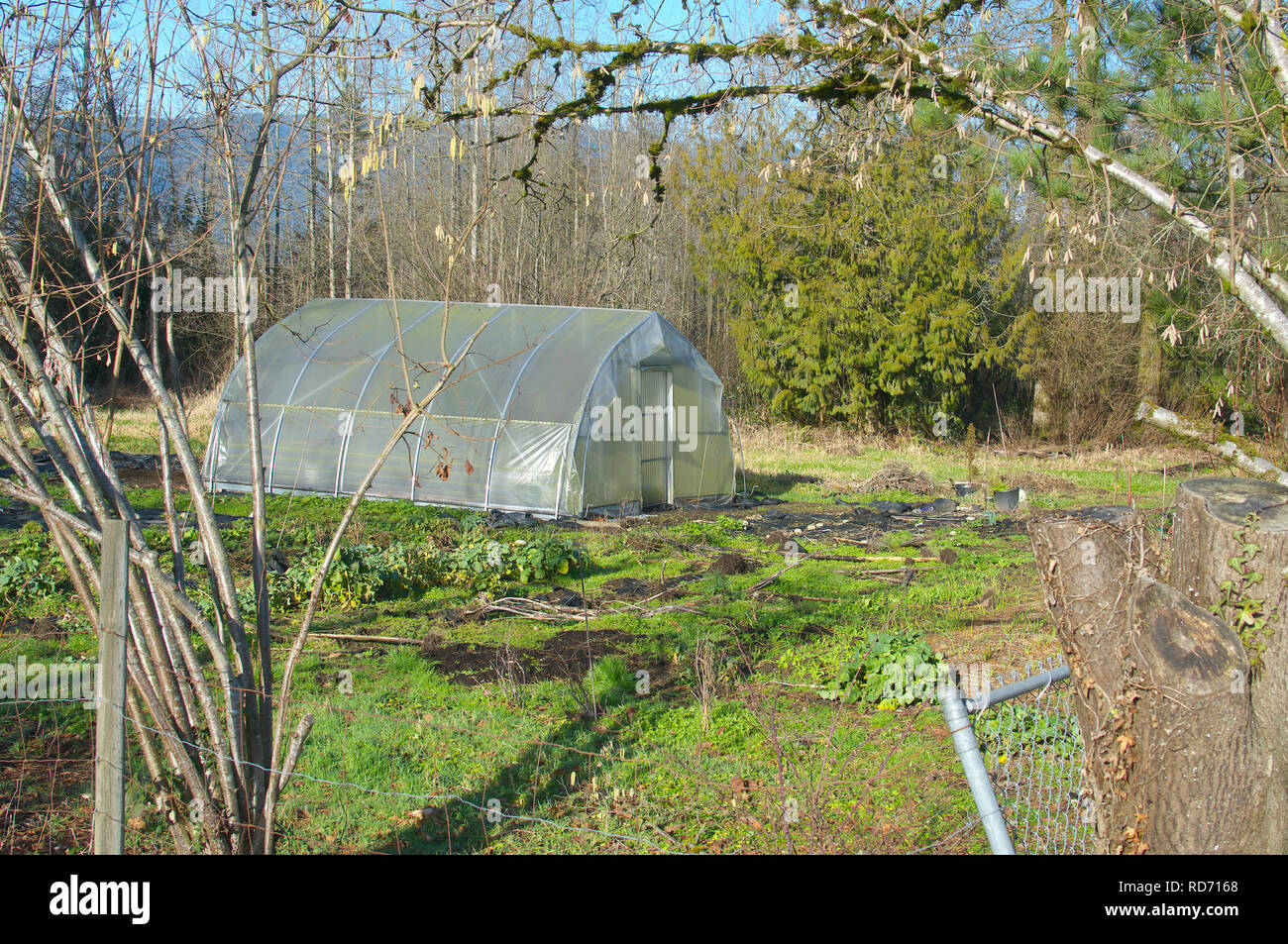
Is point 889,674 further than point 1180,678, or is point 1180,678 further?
point 889,674

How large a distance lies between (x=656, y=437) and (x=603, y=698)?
928 centimetres

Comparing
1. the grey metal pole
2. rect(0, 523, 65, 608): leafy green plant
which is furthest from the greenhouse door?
the grey metal pole

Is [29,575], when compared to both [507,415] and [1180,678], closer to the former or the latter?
[507,415]

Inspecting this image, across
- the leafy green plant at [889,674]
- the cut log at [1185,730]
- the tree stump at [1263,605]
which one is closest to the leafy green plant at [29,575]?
the leafy green plant at [889,674]

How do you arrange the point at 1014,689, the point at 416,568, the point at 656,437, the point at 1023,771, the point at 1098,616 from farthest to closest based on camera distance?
the point at 656,437, the point at 416,568, the point at 1023,771, the point at 1014,689, the point at 1098,616

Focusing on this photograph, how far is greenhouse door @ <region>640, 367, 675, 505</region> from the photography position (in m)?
14.9

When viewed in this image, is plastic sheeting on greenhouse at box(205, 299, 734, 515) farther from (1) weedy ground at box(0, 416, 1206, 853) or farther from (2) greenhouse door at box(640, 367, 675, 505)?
(1) weedy ground at box(0, 416, 1206, 853)

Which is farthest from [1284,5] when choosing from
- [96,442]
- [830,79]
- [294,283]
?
[294,283]

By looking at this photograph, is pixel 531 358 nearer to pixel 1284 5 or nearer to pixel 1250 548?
pixel 1284 5

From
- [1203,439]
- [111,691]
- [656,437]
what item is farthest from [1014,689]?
[656,437]

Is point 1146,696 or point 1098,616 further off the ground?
point 1098,616

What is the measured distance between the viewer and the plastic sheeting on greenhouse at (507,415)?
1372 centimetres

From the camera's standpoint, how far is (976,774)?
9.46 feet

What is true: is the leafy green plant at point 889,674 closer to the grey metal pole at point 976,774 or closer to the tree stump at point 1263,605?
the grey metal pole at point 976,774
